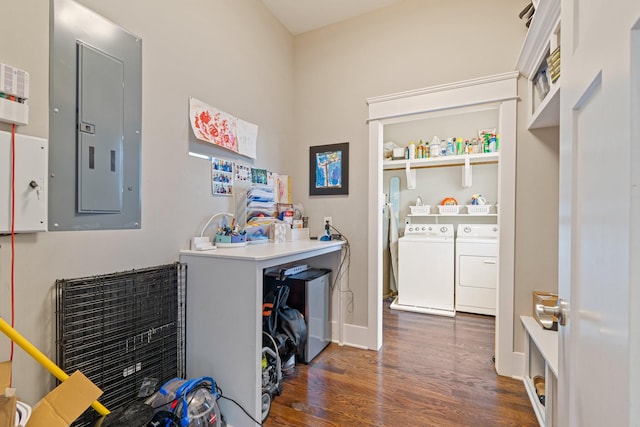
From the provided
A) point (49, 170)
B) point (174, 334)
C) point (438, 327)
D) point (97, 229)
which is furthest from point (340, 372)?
point (49, 170)

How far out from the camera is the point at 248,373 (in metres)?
1.39

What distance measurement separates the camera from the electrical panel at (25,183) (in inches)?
38.6

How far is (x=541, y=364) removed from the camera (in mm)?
1825

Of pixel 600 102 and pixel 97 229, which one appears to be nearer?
pixel 600 102

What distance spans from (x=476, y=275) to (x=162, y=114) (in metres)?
3.41

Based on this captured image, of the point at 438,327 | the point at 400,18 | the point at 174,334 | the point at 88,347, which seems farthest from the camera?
the point at 438,327

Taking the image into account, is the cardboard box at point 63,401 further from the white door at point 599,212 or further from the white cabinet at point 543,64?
the white cabinet at point 543,64

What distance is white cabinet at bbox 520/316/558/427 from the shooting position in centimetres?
107

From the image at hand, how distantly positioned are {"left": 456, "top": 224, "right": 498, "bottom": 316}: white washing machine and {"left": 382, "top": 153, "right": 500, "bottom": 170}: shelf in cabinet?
3.06ft

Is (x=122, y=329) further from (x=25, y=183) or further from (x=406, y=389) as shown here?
(x=406, y=389)

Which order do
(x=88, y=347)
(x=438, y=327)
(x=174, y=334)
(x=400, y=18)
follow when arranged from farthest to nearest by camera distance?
(x=438, y=327), (x=400, y=18), (x=174, y=334), (x=88, y=347)

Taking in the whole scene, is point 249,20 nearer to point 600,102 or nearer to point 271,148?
point 271,148

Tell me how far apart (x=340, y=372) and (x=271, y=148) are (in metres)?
1.87

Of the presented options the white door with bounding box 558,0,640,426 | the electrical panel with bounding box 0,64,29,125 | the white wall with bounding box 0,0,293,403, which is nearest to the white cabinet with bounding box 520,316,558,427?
the white door with bounding box 558,0,640,426
